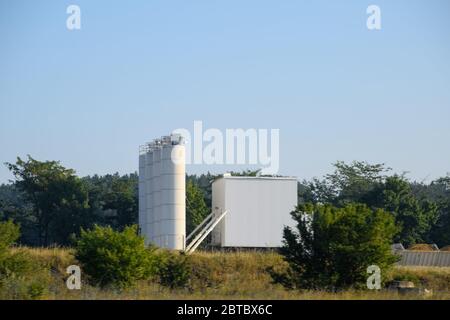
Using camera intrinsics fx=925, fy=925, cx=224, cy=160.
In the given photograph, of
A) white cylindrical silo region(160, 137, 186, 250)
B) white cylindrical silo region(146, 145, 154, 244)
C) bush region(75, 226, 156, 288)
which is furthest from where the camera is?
white cylindrical silo region(146, 145, 154, 244)

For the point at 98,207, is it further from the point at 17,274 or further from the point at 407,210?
the point at 17,274

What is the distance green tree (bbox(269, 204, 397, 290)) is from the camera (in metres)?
37.3

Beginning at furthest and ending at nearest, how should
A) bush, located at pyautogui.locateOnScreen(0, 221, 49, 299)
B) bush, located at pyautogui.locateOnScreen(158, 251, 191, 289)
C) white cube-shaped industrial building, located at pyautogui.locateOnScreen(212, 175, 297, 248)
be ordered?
white cube-shaped industrial building, located at pyautogui.locateOnScreen(212, 175, 297, 248), bush, located at pyautogui.locateOnScreen(158, 251, 191, 289), bush, located at pyautogui.locateOnScreen(0, 221, 49, 299)

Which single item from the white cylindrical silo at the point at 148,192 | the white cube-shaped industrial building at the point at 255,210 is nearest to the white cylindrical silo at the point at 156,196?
the white cylindrical silo at the point at 148,192

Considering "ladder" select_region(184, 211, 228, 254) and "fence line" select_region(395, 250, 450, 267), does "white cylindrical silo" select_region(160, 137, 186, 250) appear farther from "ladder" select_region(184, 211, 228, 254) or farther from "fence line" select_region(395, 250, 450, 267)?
"fence line" select_region(395, 250, 450, 267)

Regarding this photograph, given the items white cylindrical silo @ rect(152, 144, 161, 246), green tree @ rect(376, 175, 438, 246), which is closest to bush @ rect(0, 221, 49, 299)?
white cylindrical silo @ rect(152, 144, 161, 246)

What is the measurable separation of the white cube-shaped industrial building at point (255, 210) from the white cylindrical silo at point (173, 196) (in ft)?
11.8

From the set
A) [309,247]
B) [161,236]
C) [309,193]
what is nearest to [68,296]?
[309,247]

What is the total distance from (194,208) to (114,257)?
35943 millimetres

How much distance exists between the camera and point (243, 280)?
165 ft

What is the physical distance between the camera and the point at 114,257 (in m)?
39.1

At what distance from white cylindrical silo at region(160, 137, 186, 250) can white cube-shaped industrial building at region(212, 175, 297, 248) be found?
3.60 meters

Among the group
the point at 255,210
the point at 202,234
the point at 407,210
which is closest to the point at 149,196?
the point at 202,234
